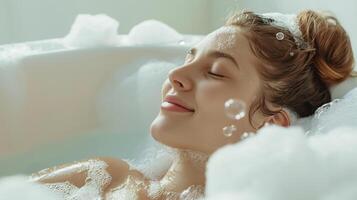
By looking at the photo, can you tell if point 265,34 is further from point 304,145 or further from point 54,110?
point 54,110

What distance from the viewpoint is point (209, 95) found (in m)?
1.07

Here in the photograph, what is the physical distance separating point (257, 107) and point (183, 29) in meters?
1.49

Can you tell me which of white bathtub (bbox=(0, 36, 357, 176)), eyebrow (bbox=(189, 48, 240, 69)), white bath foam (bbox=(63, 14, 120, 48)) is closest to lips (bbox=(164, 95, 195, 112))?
eyebrow (bbox=(189, 48, 240, 69))

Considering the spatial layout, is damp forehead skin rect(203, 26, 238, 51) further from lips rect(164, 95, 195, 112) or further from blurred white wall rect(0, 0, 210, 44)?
blurred white wall rect(0, 0, 210, 44)

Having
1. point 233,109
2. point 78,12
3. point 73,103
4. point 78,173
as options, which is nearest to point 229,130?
point 233,109

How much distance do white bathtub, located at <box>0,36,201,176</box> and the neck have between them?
1.29 ft

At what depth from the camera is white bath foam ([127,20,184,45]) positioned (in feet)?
5.65

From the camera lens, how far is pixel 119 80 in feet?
5.42

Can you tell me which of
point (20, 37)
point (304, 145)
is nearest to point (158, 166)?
point (304, 145)

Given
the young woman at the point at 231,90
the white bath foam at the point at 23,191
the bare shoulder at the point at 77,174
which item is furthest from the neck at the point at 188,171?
the white bath foam at the point at 23,191

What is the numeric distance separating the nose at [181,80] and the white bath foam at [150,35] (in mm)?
635

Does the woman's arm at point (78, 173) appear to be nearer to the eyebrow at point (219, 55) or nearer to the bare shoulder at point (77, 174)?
the bare shoulder at point (77, 174)

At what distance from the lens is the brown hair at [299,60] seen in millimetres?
1113

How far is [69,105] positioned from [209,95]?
633mm
